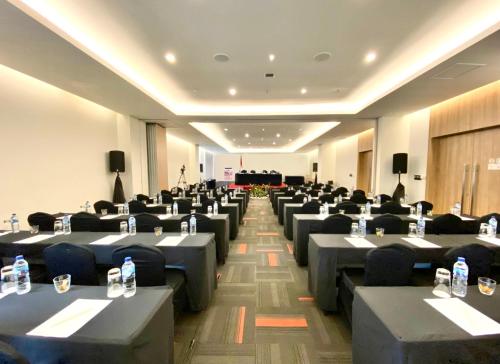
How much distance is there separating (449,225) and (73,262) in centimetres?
485

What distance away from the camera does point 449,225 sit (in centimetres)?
381

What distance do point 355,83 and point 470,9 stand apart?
271 cm

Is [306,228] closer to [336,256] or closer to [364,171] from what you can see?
[336,256]

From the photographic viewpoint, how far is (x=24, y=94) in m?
4.79

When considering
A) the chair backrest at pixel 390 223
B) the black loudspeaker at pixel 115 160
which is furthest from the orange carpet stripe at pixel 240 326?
the black loudspeaker at pixel 115 160

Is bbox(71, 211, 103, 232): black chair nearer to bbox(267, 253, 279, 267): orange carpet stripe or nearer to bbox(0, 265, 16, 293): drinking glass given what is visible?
bbox(0, 265, 16, 293): drinking glass

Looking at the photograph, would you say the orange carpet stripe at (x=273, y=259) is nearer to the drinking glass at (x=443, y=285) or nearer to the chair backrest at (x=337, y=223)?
the chair backrest at (x=337, y=223)

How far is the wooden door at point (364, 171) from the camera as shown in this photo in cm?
1180

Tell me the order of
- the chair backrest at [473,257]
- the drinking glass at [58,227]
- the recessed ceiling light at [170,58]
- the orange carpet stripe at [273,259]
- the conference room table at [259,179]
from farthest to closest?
the conference room table at [259,179], the recessed ceiling light at [170,58], the orange carpet stripe at [273,259], the drinking glass at [58,227], the chair backrest at [473,257]

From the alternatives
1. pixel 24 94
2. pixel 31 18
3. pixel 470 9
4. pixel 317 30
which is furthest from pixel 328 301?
pixel 24 94

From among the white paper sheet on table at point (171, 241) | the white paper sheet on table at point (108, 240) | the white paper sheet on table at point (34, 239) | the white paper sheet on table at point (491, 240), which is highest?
the white paper sheet on table at point (491, 240)

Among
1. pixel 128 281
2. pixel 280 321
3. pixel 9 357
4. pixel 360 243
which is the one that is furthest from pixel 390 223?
pixel 9 357

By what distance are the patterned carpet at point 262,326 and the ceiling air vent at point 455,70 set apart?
13.2 ft

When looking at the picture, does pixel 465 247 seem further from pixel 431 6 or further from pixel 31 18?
pixel 31 18
